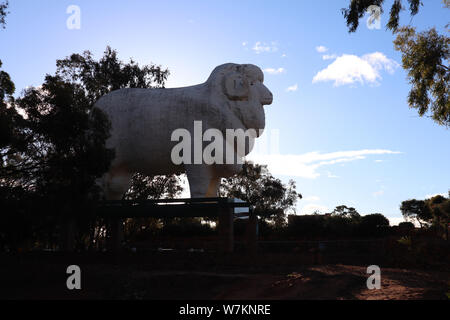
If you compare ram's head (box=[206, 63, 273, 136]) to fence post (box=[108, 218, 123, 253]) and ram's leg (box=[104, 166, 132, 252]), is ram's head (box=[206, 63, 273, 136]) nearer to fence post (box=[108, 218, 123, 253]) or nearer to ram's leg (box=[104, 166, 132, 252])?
ram's leg (box=[104, 166, 132, 252])

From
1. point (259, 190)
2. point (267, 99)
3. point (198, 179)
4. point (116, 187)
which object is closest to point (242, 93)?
point (267, 99)

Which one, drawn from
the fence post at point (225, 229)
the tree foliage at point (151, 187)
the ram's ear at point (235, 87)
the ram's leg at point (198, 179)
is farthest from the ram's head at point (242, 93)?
the tree foliage at point (151, 187)

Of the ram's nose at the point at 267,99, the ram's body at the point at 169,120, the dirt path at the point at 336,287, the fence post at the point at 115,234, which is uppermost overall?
the ram's nose at the point at 267,99

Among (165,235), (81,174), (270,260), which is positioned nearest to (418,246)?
(270,260)

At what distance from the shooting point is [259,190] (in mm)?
30594

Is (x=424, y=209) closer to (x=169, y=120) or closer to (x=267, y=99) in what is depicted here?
(x=267, y=99)

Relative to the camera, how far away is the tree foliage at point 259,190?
29.8 meters

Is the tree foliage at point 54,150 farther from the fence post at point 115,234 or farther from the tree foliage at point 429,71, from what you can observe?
the tree foliage at point 429,71

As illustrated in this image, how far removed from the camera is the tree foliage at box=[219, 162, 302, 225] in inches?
1171
